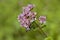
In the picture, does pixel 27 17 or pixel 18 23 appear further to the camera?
pixel 18 23

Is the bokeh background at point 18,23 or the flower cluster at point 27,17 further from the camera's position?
the bokeh background at point 18,23

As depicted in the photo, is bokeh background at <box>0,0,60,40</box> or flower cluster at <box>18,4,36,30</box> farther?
bokeh background at <box>0,0,60,40</box>

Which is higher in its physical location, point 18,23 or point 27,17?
point 18,23

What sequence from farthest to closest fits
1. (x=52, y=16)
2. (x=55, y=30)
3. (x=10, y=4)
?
(x=10, y=4) → (x=52, y=16) → (x=55, y=30)

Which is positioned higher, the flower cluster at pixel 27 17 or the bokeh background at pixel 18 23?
the bokeh background at pixel 18 23

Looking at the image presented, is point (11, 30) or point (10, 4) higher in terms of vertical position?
point (10, 4)

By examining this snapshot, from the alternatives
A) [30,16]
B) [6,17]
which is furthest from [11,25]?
[30,16]

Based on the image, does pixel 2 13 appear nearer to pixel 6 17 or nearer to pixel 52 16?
pixel 6 17

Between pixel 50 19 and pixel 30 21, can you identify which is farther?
pixel 50 19

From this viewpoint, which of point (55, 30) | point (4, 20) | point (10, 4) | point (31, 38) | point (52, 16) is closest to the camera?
point (55, 30)

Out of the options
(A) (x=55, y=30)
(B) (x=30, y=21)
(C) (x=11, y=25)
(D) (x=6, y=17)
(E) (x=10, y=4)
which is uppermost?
(E) (x=10, y=4)

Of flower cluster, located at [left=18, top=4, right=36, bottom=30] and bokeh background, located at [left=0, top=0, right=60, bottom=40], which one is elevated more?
bokeh background, located at [left=0, top=0, right=60, bottom=40]
